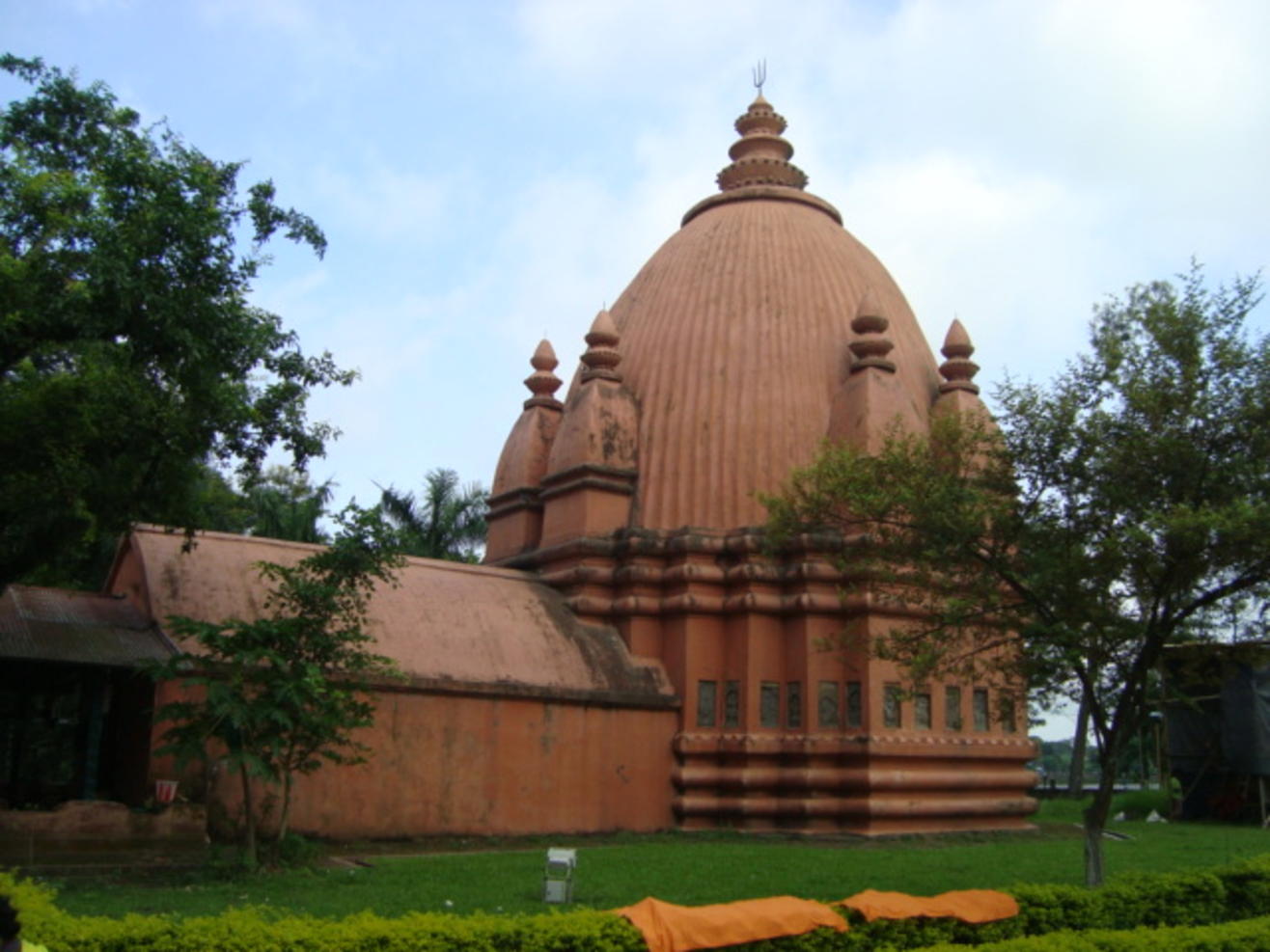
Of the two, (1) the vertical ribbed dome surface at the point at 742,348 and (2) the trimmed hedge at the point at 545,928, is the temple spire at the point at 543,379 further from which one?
(2) the trimmed hedge at the point at 545,928

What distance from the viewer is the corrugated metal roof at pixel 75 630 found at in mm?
11227

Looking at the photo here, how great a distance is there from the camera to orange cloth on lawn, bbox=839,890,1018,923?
7.07 m

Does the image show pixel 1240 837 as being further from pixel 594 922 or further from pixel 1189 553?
pixel 594 922

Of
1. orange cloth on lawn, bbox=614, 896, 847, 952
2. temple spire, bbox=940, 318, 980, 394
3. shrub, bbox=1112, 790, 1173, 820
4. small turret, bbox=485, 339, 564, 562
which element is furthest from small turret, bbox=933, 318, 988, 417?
orange cloth on lawn, bbox=614, 896, 847, 952

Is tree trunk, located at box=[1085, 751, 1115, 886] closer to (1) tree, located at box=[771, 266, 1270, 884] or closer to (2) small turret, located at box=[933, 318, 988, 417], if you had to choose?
(1) tree, located at box=[771, 266, 1270, 884]

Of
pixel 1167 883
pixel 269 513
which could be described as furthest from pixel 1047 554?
pixel 269 513

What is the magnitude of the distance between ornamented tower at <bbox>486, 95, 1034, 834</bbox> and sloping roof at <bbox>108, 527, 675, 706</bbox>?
57 cm

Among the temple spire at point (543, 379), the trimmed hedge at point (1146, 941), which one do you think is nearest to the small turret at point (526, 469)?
the temple spire at point (543, 379)

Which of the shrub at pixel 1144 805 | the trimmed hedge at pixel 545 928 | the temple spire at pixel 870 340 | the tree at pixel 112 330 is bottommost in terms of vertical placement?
the trimmed hedge at pixel 545 928

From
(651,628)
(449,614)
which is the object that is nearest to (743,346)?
(651,628)

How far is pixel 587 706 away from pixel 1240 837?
28.2 feet

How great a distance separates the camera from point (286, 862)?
10.5 m

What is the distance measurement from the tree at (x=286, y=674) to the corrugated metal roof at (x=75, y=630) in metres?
1.03

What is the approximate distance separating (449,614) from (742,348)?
229 inches
